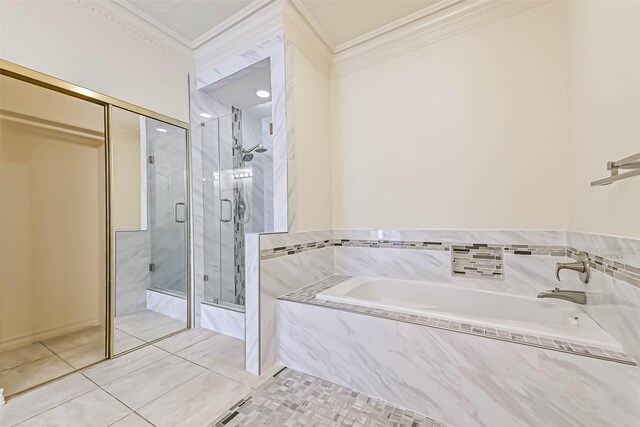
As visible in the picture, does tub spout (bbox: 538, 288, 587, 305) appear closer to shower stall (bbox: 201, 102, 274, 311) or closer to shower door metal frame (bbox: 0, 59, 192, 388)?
shower stall (bbox: 201, 102, 274, 311)

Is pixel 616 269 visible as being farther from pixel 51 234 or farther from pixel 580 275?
pixel 51 234

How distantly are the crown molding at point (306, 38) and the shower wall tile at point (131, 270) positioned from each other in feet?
6.78

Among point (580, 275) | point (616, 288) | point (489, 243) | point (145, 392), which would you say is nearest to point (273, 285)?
point (145, 392)

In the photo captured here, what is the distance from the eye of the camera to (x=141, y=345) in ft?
6.50

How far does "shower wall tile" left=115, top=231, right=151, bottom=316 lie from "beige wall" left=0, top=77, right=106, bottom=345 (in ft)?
0.33

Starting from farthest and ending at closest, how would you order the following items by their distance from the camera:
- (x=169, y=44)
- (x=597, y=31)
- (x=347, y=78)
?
(x=347, y=78)
(x=169, y=44)
(x=597, y=31)

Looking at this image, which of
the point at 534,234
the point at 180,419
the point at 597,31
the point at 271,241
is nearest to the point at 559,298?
the point at 534,234

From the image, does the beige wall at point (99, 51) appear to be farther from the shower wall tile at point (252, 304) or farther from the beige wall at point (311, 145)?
the shower wall tile at point (252, 304)

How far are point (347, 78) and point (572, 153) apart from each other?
1828 millimetres

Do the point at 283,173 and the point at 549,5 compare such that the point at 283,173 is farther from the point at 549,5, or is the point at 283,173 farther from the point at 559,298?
the point at 549,5

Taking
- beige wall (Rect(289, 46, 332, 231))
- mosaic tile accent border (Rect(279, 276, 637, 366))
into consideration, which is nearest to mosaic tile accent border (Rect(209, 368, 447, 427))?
mosaic tile accent border (Rect(279, 276, 637, 366))

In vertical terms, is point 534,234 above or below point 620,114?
below

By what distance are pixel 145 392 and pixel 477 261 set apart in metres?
2.33

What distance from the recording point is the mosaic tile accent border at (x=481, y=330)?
3.17 ft
